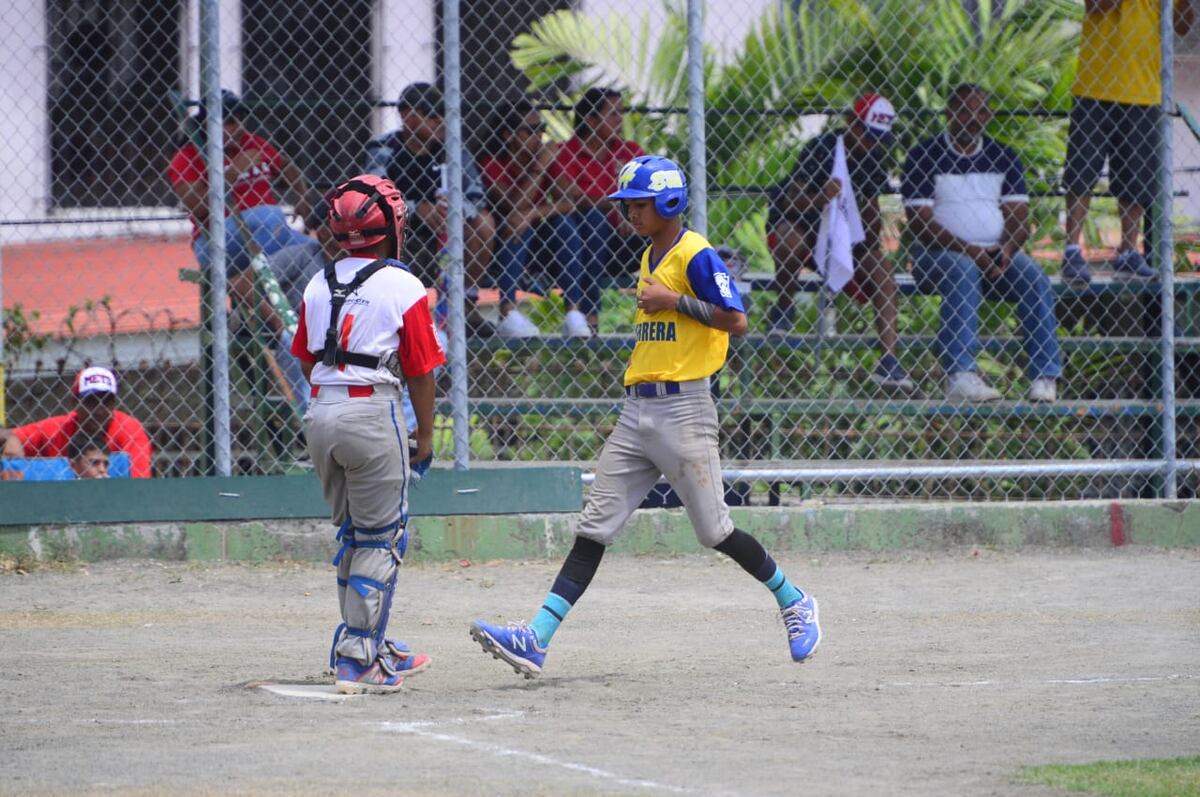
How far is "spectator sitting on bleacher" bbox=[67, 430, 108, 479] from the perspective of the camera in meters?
9.91

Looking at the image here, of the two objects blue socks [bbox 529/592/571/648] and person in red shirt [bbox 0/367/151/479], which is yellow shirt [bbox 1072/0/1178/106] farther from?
person in red shirt [bbox 0/367/151/479]

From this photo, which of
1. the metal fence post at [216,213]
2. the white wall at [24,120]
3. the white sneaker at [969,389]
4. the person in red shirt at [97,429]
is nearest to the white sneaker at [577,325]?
the metal fence post at [216,213]

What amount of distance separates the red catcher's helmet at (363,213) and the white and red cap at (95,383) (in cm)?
424

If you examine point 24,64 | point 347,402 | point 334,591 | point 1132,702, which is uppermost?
point 24,64

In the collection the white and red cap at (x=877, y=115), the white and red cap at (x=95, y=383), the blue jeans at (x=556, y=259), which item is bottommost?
the white and red cap at (x=95, y=383)

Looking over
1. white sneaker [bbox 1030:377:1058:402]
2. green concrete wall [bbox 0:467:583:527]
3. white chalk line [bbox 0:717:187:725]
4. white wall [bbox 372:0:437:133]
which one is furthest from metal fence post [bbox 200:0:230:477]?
white sneaker [bbox 1030:377:1058:402]

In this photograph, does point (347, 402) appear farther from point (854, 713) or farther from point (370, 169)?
point (370, 169)

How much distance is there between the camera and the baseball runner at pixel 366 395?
5.98 m

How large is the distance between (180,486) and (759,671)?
3845 millimetres

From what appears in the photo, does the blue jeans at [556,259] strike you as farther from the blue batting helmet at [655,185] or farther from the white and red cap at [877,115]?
the blue batting helmet at [655,185]

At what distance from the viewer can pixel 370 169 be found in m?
10.2

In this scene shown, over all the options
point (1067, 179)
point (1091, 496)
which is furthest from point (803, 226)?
point (1091, 496)

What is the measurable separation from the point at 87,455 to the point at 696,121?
408 centimetres

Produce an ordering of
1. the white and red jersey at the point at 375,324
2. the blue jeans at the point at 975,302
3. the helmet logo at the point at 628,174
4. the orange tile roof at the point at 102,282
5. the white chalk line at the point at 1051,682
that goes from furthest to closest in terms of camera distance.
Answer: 1. the orange tile roof at the point at 102,282
2. the blue jeans at the point at 975,302
3. the helmet logo at the point at 628,174
4. the white chalk line at the point at 1051,682
5. the white and red jersey at the point at 375,324
